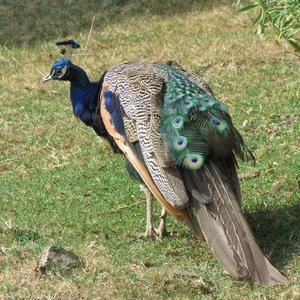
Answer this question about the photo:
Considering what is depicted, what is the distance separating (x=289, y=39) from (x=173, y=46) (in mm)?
4649

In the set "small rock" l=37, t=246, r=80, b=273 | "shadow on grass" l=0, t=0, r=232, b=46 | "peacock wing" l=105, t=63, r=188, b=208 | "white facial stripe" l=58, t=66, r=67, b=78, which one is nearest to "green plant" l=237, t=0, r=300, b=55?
"peacock wing" l=105, t=63, r=188, b=208

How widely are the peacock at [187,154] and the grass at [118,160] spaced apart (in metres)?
0.20

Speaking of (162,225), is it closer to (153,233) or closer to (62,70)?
(153,233)

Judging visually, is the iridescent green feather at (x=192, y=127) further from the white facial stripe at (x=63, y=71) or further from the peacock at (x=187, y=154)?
the white facial stripe at (x=63, y=71)

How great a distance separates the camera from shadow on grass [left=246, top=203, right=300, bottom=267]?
5.37m

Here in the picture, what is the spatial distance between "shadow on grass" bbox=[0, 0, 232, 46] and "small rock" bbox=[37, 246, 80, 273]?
6.13 meters

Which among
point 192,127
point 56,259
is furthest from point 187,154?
point 56,259

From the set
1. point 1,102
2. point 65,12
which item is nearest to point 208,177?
point 1,102

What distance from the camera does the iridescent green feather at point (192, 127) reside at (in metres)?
5.25

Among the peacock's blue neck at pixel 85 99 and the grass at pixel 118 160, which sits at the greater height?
the peacock's blue neck at pixel 85 99

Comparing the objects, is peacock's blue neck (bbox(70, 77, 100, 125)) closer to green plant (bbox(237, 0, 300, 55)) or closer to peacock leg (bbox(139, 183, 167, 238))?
peacock leg (bbox(139, 183, 167, 238))

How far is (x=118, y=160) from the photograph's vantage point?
748cm

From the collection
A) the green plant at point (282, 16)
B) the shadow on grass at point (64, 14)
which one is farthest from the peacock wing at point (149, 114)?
the shadow on grass at point (64, 14)

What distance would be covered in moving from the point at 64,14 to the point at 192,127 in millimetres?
6698
